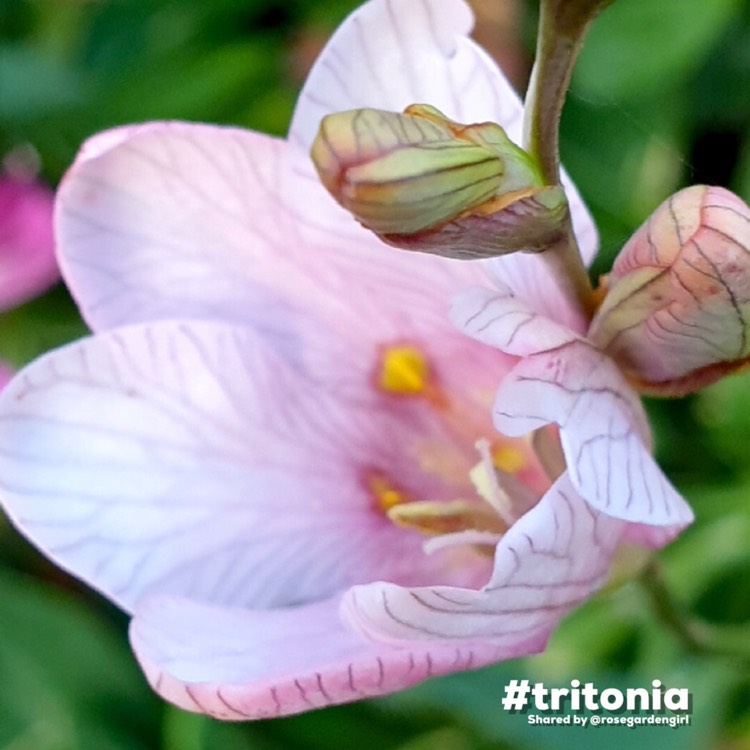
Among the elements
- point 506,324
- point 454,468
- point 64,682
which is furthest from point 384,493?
point 64,682

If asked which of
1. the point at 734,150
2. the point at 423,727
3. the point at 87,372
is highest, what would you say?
the point at 87,372

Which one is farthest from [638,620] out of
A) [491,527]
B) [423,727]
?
[491,527]

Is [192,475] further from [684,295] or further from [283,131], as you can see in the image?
[283,131]

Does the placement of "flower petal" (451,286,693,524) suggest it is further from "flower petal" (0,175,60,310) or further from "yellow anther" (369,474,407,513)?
"flower petal" (0,175,60,310)

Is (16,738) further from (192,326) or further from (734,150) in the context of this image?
(734,150)

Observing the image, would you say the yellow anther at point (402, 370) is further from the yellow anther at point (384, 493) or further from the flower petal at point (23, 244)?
the flower petal at point (23, 244)

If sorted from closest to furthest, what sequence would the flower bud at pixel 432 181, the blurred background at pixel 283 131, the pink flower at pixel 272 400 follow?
the flower bud at pixel 432 181 < the pink flower at pixel 272 400 < the blurred background at pixel 283 131

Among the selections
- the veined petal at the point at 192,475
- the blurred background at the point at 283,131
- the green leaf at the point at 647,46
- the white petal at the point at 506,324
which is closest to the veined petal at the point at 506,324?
the white petal at the point at 506,324
